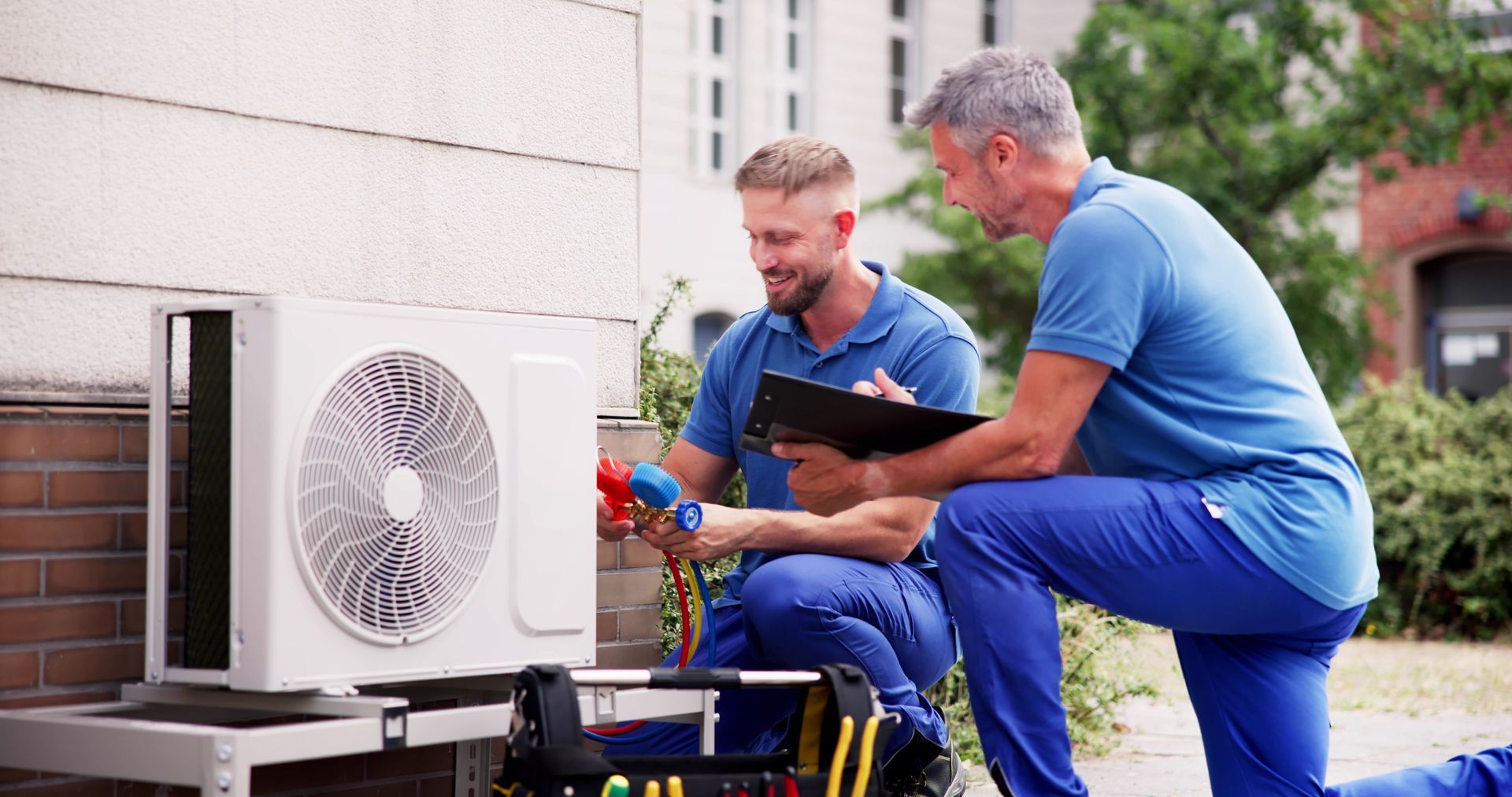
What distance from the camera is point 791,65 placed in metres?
17.0

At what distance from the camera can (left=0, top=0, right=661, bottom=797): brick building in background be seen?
2578 millimetres

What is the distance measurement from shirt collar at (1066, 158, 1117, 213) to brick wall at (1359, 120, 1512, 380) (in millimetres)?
14933

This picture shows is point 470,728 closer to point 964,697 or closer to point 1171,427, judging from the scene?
point 1171,427

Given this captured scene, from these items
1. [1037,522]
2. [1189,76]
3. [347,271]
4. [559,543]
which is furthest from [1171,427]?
[1189,76]

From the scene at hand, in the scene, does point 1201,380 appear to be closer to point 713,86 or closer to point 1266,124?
point 1266,124

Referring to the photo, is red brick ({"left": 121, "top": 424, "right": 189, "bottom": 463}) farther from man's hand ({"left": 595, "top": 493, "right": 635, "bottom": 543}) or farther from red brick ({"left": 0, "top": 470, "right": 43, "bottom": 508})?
man's hand ({"left": 595, "top": 493, "right": 635, "bottom": 543})

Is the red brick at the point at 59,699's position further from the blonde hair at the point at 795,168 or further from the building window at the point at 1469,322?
the building window at the point at 1469,322

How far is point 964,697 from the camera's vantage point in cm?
501

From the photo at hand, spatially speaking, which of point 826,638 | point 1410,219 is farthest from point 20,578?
point 1410,219

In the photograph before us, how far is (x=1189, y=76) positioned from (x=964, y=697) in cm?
996

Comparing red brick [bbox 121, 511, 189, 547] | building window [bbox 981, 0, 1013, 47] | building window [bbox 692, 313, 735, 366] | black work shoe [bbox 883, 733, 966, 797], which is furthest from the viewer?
building window [bbox 981, 0, 1013, 47]

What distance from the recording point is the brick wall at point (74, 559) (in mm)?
2525

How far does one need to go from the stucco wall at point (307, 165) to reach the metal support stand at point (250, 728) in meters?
0.55

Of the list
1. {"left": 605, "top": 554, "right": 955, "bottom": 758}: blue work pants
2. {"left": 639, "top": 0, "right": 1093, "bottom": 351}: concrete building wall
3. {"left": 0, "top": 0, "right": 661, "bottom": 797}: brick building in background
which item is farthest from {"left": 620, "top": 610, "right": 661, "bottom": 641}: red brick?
{"left": 639, "top": 0, "right": 1093, "bottom": 351}: concrete building wall
